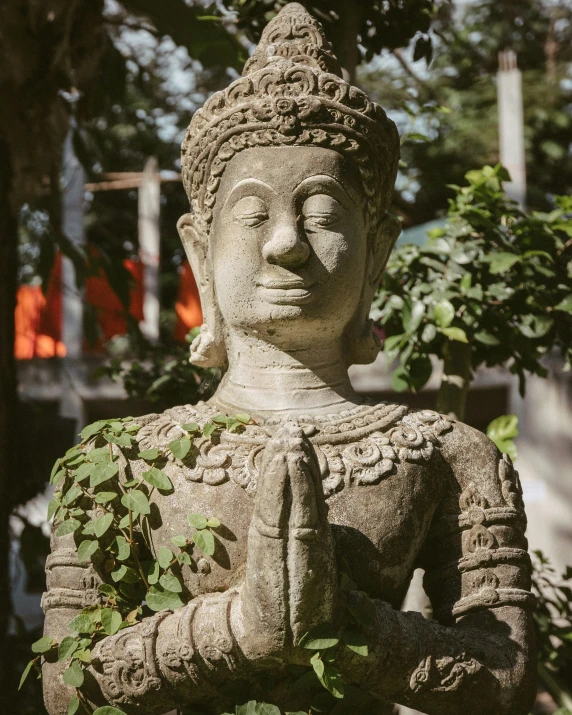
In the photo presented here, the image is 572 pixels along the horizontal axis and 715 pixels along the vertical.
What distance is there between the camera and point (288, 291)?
2.54m

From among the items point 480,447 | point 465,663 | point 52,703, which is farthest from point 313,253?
point 52,703

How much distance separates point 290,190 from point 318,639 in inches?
45.5

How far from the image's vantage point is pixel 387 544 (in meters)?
2.42

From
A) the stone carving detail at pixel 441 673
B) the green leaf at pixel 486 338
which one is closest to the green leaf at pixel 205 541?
the stone carving detail at pixel 441 673

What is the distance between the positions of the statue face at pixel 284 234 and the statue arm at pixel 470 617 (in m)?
0.53

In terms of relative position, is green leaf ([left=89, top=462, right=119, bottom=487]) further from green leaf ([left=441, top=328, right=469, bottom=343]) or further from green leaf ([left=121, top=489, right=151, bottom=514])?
green leaf ([left=441, top=328, right=469, bottom=343])

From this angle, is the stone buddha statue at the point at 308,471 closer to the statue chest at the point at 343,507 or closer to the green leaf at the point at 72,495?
the statue chest at the point at 343,507

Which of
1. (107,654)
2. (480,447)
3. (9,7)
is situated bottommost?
(107,654)

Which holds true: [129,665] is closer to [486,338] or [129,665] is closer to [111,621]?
[111,621]

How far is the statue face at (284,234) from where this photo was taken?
255 centimetres

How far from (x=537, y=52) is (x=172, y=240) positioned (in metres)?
5.85

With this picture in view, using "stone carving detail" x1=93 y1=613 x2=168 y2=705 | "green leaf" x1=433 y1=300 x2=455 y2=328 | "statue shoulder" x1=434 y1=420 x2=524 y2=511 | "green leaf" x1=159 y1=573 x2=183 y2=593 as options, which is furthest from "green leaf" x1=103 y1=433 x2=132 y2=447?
"green leaf" x1=433 y1=300 x2=455 y2=328

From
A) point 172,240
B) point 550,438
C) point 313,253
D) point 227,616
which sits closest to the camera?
point 227,616

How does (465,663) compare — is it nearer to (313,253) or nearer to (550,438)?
(313,253)
